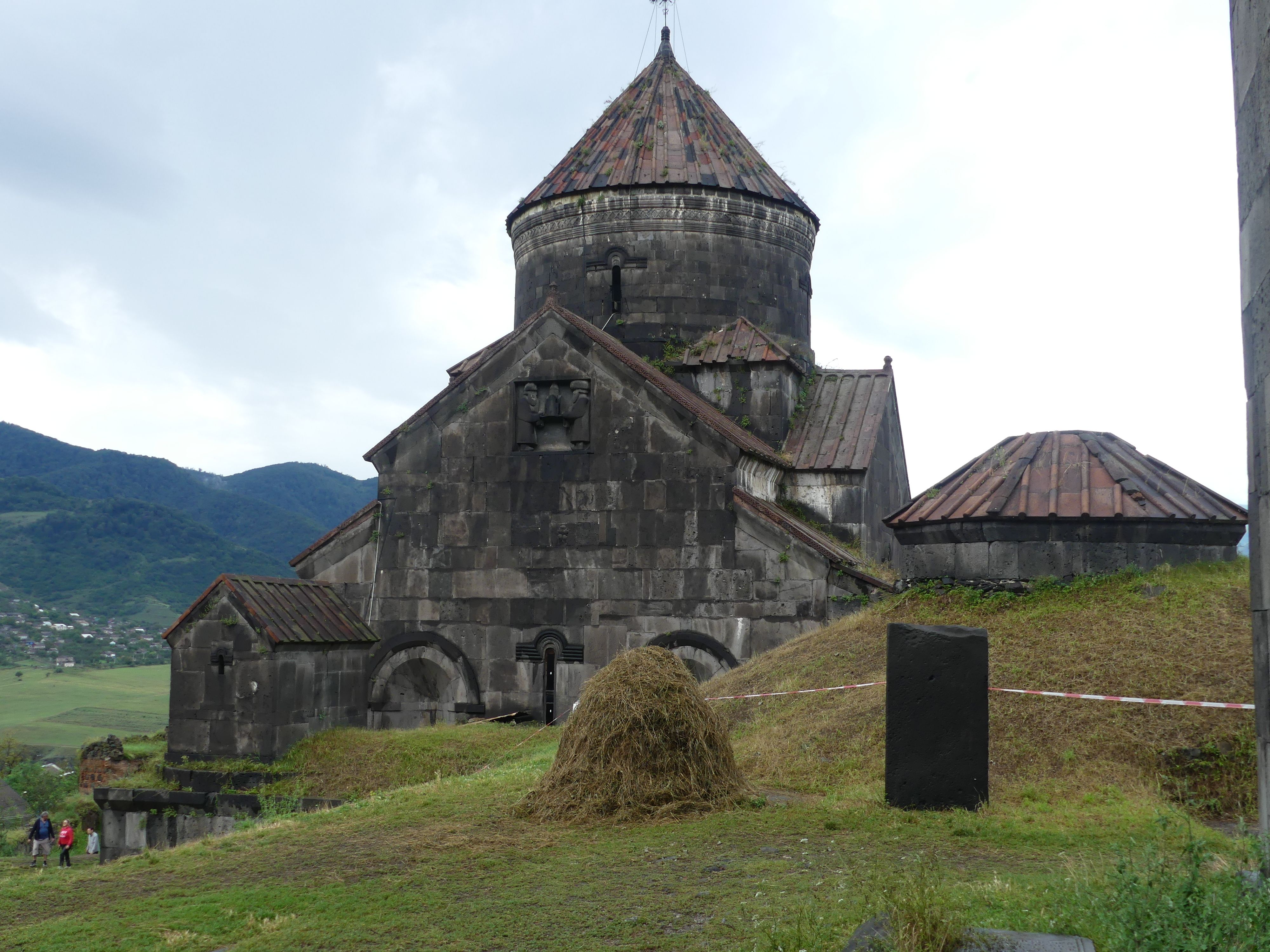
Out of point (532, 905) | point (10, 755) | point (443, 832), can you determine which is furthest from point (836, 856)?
point (10, 755)

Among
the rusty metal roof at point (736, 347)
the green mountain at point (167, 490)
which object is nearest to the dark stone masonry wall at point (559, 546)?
the rusty metal roof at point (736, 347)

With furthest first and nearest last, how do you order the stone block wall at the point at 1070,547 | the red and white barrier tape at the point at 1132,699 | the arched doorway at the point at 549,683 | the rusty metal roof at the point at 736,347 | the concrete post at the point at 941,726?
1. the rusty metal roof at the point at 736,347
2. the arched doorway at the point at 549,683
3. the stone block wall at the point at 1070,547
4. the red and white barrier tape at the point at 1132,699
5. the concrete post at the point at 941,726

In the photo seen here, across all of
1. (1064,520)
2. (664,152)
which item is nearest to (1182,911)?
(1064,520)

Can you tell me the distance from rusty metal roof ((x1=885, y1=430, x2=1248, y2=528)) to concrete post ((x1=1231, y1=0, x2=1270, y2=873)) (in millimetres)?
5964

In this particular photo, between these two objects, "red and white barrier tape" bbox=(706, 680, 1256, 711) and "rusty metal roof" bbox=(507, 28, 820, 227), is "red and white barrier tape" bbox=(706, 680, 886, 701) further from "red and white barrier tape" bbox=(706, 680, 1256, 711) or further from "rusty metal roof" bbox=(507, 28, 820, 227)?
"rusty metal roof" bbox=(507, 28, 820, 227)

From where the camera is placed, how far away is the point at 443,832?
7926 millimetres

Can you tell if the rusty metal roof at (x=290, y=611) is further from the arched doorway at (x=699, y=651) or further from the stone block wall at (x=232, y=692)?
the arched doorway at (x=699, y=651)

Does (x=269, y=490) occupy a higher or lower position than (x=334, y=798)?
higher

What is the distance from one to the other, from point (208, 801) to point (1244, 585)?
11378mm

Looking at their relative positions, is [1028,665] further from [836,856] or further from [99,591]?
[99,591]

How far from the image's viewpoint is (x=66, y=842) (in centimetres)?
1728

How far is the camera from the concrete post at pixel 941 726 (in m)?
7.71

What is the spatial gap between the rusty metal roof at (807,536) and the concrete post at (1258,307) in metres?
8.19

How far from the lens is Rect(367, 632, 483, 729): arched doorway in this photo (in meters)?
15.6
